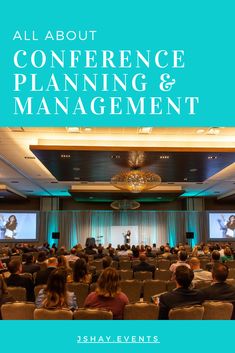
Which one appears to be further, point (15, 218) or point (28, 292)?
point (15, 218)

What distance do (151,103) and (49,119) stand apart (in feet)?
2.49

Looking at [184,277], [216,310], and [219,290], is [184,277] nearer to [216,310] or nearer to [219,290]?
[216,310]

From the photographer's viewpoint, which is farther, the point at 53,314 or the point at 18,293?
the point at 18,293

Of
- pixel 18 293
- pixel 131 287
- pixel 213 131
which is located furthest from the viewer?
pixel 213 131

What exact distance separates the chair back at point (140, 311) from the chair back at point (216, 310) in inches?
19.4

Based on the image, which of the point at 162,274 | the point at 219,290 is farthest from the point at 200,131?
the point at 219,290

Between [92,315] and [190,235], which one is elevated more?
[190,235]

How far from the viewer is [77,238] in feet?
65.3

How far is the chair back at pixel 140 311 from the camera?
3.43 m

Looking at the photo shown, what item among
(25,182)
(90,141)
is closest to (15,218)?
(25,182)

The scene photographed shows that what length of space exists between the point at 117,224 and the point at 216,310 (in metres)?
A: 16.8

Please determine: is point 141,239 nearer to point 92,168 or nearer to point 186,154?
point 92,168

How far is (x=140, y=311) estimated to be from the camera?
346cm

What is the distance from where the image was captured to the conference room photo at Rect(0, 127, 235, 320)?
3496mm
